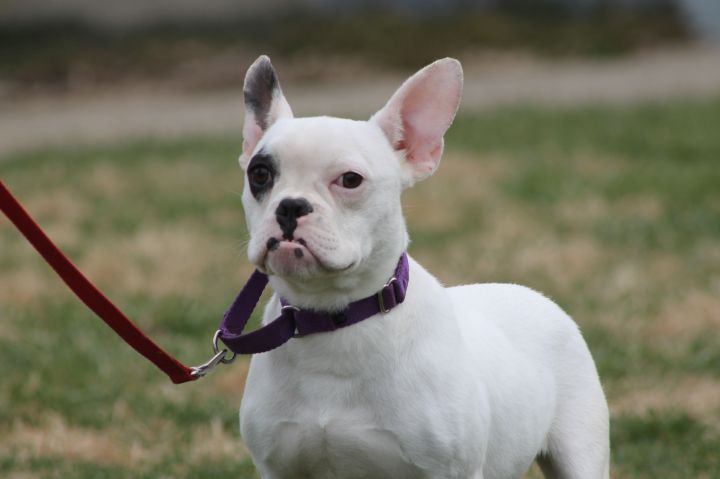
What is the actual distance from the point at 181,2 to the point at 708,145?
27.7ft

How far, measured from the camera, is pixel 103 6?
16.7 metres

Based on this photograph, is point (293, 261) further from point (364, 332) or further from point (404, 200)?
point (404, 200)

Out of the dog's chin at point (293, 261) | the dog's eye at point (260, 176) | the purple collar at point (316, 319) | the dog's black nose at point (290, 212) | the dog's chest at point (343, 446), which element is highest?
the dog's eye at point (260, 176)

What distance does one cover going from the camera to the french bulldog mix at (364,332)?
10.6 ft

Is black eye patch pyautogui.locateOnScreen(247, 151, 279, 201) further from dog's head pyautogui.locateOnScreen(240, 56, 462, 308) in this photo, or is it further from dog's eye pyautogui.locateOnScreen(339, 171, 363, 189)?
dog's eye pyautogui.locateOnScreen(339, 171, 363, 189)

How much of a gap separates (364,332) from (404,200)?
569 cm

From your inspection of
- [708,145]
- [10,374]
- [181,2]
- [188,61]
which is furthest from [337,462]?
[181,2]

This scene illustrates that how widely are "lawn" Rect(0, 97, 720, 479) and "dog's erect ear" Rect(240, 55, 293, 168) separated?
1.73m

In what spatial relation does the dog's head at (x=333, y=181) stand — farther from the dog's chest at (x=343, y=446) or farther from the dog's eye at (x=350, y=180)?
the dog's chest at (x=343, y=446)

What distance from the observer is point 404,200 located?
9.07 metres

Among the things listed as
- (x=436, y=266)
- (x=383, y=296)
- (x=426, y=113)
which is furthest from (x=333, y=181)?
(x=436, y=266)

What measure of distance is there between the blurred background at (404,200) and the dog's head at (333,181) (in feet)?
5.79

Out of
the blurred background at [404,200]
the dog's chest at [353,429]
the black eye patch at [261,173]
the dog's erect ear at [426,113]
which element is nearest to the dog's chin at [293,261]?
the black eye patch at [261,173]

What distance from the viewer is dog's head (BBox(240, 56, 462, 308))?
10.3 feet
